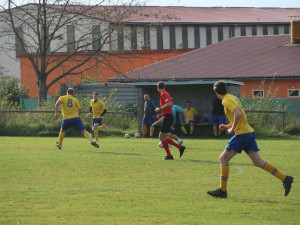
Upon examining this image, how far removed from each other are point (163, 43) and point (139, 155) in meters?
53.5

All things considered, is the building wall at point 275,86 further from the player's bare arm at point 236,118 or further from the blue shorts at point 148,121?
the player's bare arm at point 236,118

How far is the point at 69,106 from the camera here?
2073 cm

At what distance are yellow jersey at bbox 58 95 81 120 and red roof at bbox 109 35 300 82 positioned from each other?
68.7 feet

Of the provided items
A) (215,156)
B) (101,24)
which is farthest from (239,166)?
(101,24)

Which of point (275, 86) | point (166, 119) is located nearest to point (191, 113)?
point (166, 119)

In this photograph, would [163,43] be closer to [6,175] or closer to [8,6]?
[8,6]

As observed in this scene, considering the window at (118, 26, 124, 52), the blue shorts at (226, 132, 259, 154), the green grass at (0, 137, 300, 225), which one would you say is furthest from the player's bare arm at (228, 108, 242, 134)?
the window at (118, 26, 124, 52)

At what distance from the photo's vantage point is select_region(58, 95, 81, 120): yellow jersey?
67.9 ft

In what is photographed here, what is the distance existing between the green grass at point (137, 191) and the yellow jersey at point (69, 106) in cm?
208

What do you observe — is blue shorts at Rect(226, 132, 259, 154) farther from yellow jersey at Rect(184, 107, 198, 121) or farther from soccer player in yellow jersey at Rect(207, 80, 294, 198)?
yellow jersey at Rect(184, 107, 198, 121)

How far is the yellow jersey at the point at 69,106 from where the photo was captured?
2070 cm

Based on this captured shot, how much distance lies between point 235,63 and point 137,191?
118 ft

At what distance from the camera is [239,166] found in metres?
15.8

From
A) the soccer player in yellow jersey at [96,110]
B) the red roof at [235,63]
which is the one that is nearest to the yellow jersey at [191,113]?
the soccer player in yellow jersey at [96,110]
